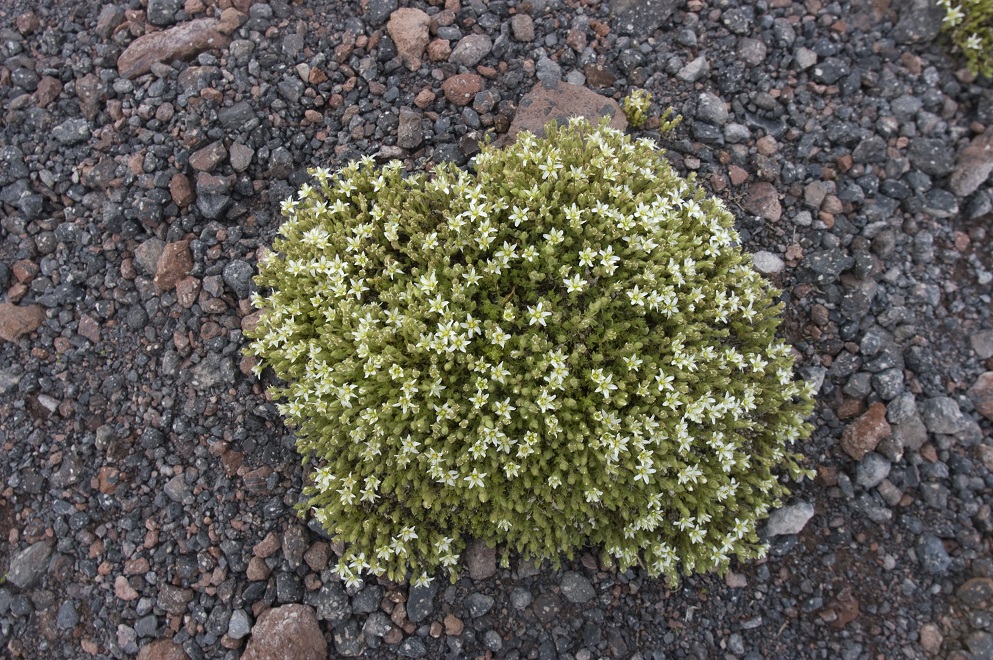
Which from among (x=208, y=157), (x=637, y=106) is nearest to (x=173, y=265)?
(x=208, y=157)

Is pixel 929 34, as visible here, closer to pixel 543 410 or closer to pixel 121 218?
pixel 543 410

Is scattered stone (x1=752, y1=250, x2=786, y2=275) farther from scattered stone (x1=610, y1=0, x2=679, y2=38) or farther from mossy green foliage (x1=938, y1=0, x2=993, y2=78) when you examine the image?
mossy green foliage (x1=938, y1=0, x2=993, y2=78)

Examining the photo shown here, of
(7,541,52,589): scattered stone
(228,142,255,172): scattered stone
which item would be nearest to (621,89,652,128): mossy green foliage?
(228,142,255,172): scattered stone

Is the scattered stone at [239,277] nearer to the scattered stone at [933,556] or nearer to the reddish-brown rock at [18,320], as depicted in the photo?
the reddish-brown rock at [18,320]

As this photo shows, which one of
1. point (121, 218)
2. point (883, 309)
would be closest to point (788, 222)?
point (883, 309)

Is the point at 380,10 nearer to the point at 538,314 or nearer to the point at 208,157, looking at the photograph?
the point at 208,157
